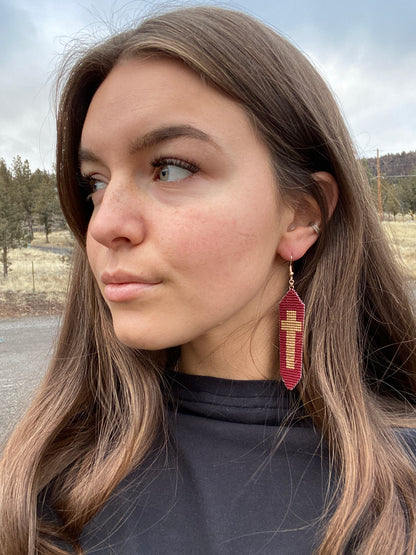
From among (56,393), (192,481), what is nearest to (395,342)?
(192,481)

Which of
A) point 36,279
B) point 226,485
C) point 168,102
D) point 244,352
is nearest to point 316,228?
point 244,352

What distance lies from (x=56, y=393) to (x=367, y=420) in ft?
3.30

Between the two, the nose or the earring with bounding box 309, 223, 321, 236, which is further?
the earring with bounding box 309, 223, 321, 236

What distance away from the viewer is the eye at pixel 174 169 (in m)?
1.18

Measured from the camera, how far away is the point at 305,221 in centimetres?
139

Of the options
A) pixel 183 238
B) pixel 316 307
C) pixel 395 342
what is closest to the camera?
pixel 183 238

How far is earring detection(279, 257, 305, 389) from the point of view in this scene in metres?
1.32

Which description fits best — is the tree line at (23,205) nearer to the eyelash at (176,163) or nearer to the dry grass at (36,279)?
the dry grass at (36,279)

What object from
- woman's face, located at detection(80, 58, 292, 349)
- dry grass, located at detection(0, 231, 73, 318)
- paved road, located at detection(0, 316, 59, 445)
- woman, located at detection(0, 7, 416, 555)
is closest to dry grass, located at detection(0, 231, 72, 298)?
dry grass, located at detection(0, 231, 73, 318)

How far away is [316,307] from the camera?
1405 millimetres

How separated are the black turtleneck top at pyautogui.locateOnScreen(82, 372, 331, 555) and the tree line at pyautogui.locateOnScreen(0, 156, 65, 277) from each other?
1417 centimetres

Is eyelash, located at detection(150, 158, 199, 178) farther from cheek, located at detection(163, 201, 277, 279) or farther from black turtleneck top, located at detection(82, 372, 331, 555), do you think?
black turtleneck top, located at detection(82, 372, 331, 555)

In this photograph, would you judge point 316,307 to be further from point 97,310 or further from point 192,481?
point 97,310

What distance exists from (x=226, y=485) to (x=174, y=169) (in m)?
0.84
